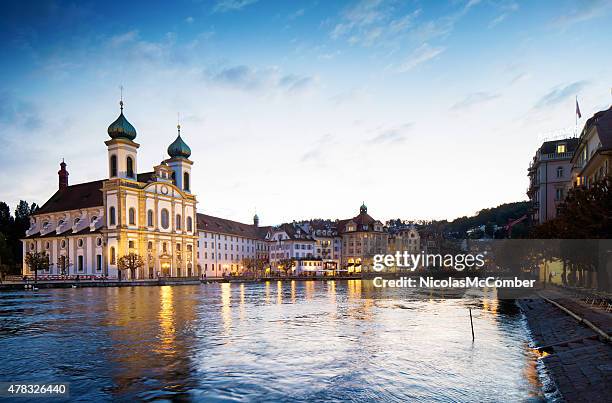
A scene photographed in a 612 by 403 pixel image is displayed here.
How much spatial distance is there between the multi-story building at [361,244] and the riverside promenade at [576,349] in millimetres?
116600

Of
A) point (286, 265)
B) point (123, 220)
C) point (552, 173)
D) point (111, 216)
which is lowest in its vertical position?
point (286, 265)

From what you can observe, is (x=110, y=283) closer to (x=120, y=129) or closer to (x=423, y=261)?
(x=120, y=129)

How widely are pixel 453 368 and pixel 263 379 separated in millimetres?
7163

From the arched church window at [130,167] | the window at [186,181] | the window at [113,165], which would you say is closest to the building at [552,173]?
the window at [186,181]

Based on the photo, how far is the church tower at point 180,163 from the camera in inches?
4911

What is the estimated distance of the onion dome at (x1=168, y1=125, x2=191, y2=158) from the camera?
125938mm

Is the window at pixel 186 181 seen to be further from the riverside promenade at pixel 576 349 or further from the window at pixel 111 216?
the riverside promenade at pixel 576 349

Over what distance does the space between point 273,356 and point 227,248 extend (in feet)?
396

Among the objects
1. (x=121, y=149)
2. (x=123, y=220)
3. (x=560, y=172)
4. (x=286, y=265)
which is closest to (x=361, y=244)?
(x=286, y=265)

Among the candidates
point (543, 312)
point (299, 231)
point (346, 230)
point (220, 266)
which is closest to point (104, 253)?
point (220, 266)

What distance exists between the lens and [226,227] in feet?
472

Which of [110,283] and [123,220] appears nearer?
[110,283]

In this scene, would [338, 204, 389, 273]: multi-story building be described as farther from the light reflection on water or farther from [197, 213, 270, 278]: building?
the light reflection on water

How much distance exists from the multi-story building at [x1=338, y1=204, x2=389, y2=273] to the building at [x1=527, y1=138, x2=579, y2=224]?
240 ft
